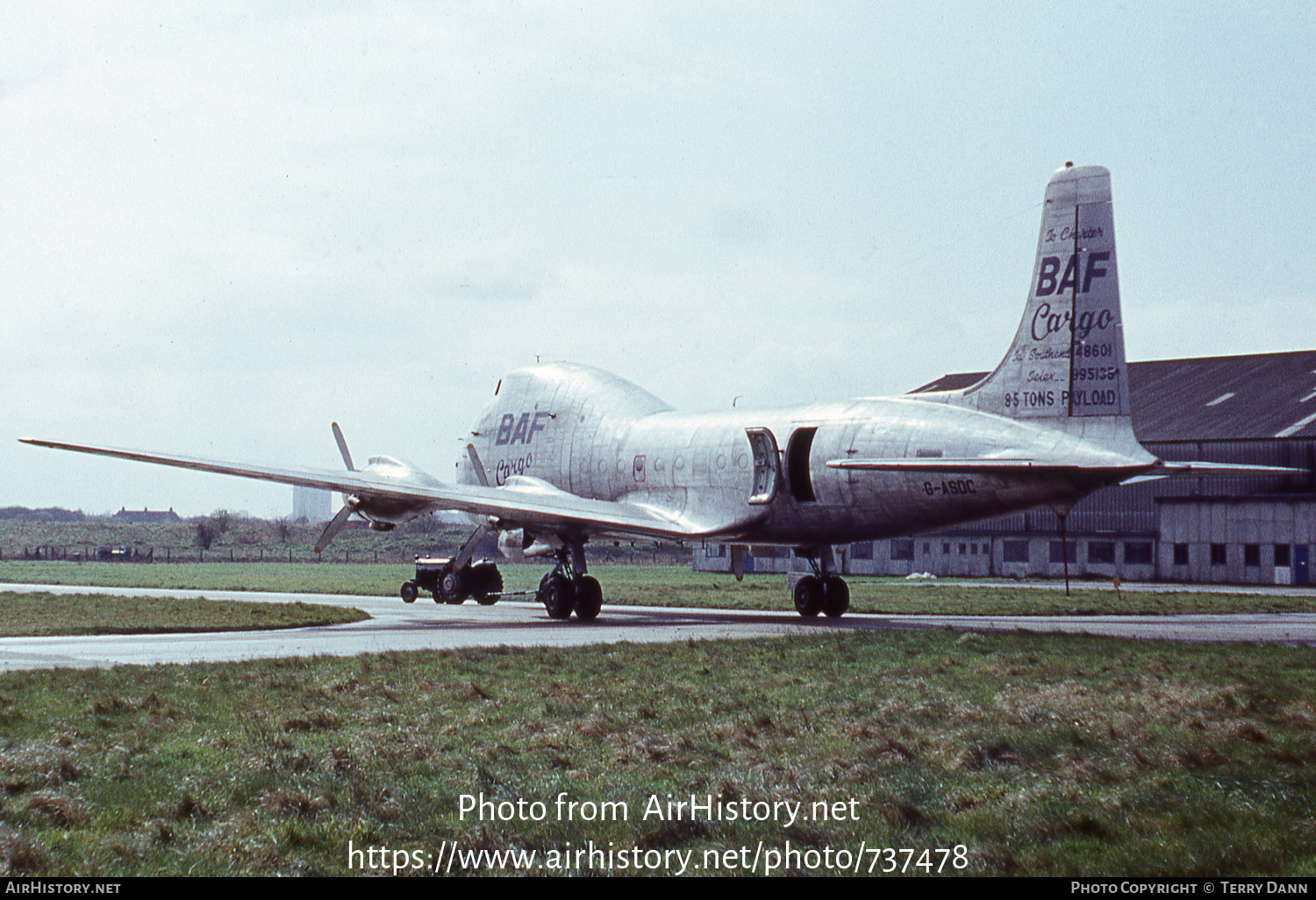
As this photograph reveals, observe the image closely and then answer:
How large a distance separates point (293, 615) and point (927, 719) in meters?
20.7

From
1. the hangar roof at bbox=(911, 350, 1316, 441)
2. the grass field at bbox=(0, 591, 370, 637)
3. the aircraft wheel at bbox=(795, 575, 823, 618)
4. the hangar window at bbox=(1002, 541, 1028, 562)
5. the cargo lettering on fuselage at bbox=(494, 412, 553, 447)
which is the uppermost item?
the hangar roof at bbox=(911, 350, 1316, 441)

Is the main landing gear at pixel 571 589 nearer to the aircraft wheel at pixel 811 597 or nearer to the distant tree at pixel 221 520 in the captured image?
the aircraft wheel at pixel 811 597

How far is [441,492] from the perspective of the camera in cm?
2975

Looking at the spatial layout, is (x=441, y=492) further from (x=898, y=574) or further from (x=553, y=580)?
(x=898, y=574)

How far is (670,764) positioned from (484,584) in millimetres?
29298

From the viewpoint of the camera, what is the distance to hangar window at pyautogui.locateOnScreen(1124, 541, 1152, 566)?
57.7 metres

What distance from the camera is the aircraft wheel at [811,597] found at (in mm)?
29375

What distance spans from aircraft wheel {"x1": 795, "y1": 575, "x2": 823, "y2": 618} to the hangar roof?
105ft

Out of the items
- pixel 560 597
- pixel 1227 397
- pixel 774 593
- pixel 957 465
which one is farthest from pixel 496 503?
pixel 1227 397

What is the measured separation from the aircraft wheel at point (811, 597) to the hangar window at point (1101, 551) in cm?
3505

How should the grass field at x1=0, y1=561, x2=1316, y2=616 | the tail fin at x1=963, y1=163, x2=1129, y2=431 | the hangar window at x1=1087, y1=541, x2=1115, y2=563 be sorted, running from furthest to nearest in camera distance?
1. the hangar window at x1=1087, y1=541, x2=1115, y2=563
2. the grass field at x1=0, y1=561, x2=1316, y2=616
3. the tail fin at x1=963, y1=163, x2=1129, y2=431

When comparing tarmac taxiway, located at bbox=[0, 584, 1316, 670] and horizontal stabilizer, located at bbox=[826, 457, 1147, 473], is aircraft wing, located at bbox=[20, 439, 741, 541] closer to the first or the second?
tarmac taxiway, located at bbox=[0, 584, 1316, 670]

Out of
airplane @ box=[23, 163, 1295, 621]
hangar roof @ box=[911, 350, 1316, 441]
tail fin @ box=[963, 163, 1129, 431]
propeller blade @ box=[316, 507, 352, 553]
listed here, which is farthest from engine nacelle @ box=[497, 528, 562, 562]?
hangar roof @ box=[911, 350, 1316, 441]

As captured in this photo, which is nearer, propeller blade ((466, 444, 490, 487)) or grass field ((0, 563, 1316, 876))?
grass field ((0, 563, 1316, 876))
